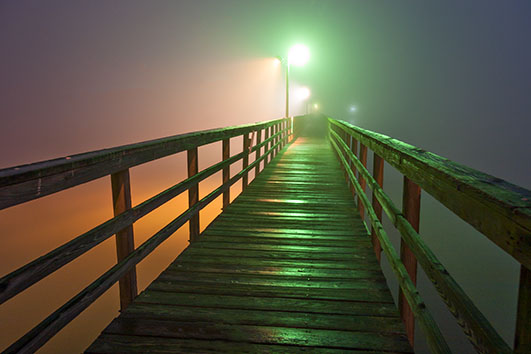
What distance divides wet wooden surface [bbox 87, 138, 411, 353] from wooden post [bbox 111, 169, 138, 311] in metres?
0.12

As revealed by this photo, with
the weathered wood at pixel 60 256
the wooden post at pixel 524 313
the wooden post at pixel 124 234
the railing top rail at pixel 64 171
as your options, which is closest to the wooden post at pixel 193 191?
the railing top rail at pixel 64 171

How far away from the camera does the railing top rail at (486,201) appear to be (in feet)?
3.01

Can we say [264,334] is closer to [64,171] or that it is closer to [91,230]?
[91,230]

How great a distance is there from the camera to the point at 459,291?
137 centimetres

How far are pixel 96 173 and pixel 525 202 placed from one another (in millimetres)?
2008

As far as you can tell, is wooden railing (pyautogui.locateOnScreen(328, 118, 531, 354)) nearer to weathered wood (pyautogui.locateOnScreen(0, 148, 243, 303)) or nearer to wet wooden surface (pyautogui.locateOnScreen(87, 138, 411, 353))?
wet wooden surface (pyautogui.locateOnScreen(87, 138, 411, 353))

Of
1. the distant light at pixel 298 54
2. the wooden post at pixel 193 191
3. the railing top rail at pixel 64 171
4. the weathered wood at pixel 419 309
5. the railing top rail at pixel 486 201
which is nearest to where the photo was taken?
the railing top rail at pixel 486 201

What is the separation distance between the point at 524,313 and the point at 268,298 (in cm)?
210

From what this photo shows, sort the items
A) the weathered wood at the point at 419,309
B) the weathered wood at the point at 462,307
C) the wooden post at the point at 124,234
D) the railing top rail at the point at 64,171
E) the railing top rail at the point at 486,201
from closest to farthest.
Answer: the railing top rail at the point at 486,201
the weathered wood at the point at 462,307
the railing top rail at the point at 64,171
the weathered wood at the point at 419,309
the wooden post at the point at 124,234

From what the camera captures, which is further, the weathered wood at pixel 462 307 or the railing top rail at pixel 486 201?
the weathered wood at pixel 462 307

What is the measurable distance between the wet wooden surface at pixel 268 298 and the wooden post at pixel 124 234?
115 mm

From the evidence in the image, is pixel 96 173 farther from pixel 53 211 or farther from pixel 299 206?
pixel 53 211

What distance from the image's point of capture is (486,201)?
1105 mm

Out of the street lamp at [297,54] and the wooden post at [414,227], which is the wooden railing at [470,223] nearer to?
the wooden post at [414,227]
